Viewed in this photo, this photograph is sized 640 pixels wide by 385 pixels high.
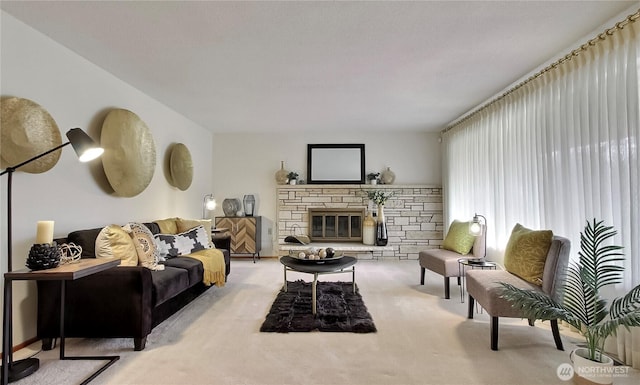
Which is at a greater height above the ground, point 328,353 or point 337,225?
point 337,225

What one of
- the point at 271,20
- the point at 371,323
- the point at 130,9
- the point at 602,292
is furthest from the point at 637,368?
the point at 130,9

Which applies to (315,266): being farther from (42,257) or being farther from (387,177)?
(387,177)

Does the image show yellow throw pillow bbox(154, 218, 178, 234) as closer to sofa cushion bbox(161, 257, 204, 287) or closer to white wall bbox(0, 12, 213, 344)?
white wall bbox(0, 12, 213, 344)

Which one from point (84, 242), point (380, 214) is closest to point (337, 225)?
point (380, 214)

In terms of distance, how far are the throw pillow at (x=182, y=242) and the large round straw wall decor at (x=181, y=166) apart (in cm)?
96

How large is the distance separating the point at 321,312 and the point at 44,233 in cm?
228

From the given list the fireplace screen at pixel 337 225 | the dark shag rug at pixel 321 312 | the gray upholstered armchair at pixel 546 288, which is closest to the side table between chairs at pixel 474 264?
the gray upholstered armchair at pixel 546 288

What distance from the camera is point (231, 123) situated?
18.6 feet

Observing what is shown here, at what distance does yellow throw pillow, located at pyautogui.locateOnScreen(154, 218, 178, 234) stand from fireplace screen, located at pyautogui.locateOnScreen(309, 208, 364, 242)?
2643 millimetres

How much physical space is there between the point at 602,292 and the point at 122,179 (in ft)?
14.6

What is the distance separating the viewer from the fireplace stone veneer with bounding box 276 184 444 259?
20.5ft

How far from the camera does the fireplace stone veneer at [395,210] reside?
6258 mm

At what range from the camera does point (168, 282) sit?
2850 millimetres

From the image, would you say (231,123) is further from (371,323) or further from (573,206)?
(573,206)
